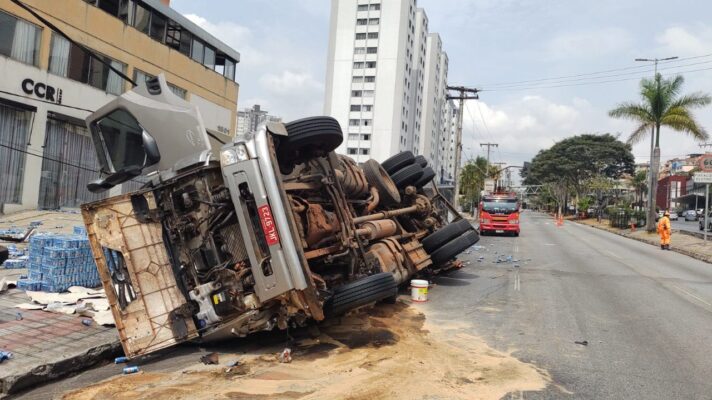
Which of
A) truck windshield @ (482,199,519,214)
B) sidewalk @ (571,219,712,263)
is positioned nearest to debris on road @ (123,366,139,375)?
sidewalk @ (571,219,712,263)

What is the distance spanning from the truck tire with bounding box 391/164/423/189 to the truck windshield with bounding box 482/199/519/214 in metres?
16.3

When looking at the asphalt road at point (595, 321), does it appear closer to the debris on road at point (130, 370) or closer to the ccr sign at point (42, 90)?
the debris on road at point (130, 370)

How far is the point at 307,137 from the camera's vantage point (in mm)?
5430

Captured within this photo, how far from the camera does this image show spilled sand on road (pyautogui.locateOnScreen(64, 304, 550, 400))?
4051mm

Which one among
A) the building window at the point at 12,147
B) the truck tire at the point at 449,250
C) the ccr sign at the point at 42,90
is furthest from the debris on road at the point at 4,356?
the ccr sign at the point at 42,90

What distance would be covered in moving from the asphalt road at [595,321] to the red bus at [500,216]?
1135 cm

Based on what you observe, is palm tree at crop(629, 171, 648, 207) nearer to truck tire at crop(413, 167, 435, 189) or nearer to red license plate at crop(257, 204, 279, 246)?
truck tire at crop(413, 167, 435, 189)

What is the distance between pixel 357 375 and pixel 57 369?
106 inches

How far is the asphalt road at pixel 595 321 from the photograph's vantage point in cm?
470

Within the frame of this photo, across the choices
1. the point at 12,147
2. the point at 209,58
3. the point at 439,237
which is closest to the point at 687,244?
the point at 439,237

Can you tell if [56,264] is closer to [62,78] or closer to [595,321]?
[595,321]

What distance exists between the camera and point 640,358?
5.39 meters

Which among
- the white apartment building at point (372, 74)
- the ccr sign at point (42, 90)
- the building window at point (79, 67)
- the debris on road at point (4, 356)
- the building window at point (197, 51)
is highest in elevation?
the white apartment building at point (372, 74)

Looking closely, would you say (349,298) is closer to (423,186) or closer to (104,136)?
(104,136)
